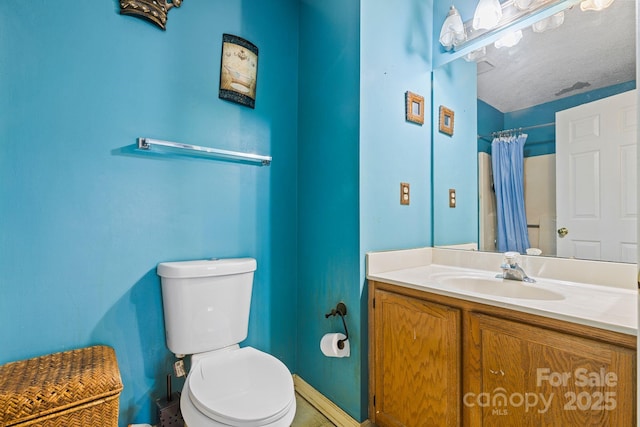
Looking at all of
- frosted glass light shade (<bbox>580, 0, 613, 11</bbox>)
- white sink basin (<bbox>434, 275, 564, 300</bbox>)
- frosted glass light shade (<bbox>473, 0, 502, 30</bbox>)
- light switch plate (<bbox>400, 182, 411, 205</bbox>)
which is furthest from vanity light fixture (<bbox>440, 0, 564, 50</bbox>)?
white sink basin (<bbox>434, 275, 564, 300</bbox>)

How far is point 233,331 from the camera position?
1377 millimetres

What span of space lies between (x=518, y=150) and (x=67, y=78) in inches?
81.3

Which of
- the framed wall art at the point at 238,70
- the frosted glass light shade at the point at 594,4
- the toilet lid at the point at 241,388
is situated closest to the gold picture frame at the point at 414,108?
the frosted glass light shade at the point at 594,4

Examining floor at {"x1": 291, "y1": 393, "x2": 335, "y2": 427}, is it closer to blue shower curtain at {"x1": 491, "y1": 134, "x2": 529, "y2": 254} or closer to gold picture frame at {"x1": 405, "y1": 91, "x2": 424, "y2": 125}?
blue shower curtain at {"x1": 491, "y1": 134, "x2": 529, "y2": 254}

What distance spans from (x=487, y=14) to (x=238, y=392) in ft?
6.73

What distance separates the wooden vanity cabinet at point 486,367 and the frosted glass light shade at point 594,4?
52.1 inches

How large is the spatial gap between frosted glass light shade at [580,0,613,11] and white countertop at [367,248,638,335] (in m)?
1.07

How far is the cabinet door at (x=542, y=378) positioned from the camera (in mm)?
743

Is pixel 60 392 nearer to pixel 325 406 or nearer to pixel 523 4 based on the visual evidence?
pixel 325 406

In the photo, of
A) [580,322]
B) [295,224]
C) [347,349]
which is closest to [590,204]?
[580,322]

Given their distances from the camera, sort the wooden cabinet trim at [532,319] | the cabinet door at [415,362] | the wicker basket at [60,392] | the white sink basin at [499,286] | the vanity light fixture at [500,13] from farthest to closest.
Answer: the vanity light fixture at [500,13] < the white sink basin at [499,286] < the cabinet door at [415,362] < the wicker basket at [60,392] < the wooden cabinet trim at [532,319]

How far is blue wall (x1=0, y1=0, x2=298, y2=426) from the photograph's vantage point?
3.59 ft

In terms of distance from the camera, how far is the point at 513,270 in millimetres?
1293

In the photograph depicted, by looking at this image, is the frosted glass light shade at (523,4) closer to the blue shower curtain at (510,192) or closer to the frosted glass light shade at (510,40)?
the frosted glass light shade at (510,40)
